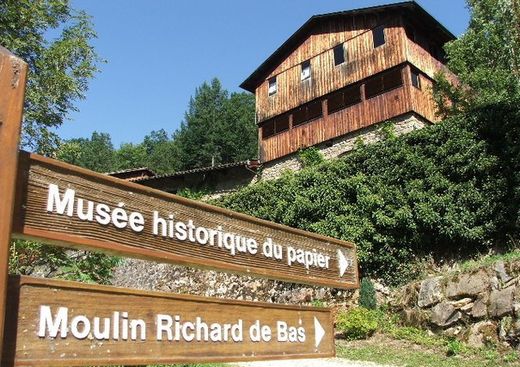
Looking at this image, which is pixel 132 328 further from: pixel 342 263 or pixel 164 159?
pixel 164 159

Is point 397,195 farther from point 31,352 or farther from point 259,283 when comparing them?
point 31,352

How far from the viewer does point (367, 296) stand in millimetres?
14992

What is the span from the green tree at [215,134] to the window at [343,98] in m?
27.1

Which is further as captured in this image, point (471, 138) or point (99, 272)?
point (471, 138)

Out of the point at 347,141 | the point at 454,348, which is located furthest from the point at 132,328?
the point at 347,141

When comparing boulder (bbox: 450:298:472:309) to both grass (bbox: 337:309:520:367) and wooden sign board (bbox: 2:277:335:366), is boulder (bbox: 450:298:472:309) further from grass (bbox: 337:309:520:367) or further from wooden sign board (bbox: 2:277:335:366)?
wooden sign board (bbox: 2:277:335:366)

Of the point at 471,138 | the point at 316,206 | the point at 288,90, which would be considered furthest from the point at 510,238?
the point at 288,90

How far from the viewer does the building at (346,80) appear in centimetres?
2445

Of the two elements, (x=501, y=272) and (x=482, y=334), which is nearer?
(x=482, y=334)

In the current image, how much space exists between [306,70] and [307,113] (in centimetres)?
274

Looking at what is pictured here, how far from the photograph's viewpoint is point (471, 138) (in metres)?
15.8

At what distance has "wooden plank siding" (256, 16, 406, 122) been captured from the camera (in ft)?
82.7

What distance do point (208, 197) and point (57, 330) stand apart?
89.3 feet

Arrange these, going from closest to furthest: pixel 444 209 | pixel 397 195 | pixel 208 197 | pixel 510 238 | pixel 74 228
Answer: pixel 74 228 < pixel 510 238 < pixel 444 209 < pixel 397 195 < pixel 208 197
